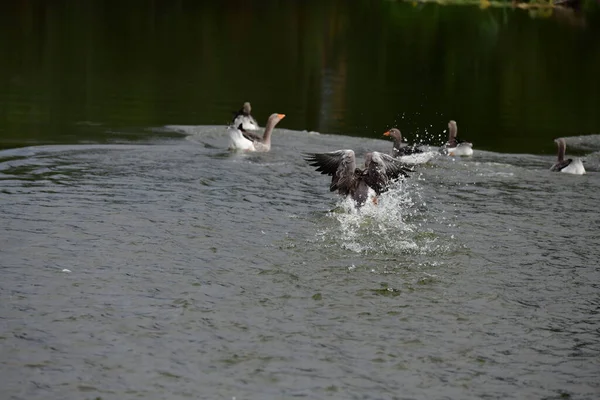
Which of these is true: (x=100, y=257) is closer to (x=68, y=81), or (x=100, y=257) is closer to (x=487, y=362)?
(x=487, y=362)

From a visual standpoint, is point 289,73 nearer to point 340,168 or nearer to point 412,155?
point 412,155

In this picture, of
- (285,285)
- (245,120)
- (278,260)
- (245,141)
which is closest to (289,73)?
(245,120)

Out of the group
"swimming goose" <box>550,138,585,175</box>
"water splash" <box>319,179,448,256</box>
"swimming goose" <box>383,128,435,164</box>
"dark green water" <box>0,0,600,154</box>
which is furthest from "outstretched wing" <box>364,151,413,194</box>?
"dark green water" <box>0,0,600,154</box>

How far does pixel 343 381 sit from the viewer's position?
9367 mm

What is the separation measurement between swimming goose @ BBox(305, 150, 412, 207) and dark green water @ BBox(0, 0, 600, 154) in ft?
28.6

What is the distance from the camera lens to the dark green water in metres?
29.7

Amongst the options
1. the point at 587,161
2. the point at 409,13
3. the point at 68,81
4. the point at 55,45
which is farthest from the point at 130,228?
the point at 409,13

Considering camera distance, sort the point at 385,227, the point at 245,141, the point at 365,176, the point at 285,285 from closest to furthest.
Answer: the point at 285,285 → the point at 385,227 → the point at 365,176 → the point at 245,141


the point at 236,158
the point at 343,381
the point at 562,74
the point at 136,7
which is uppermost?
the point at 136,7

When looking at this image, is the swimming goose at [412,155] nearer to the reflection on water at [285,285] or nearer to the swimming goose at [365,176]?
the reflection on water at [285,285]

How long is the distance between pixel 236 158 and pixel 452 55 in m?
36.0

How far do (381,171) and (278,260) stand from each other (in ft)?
13.4

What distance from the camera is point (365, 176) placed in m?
16.8

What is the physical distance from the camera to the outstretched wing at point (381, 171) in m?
16.7
